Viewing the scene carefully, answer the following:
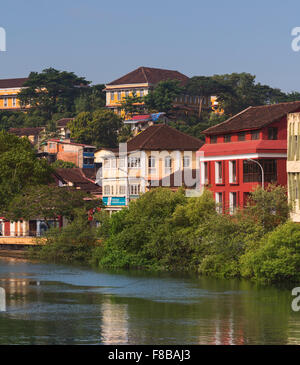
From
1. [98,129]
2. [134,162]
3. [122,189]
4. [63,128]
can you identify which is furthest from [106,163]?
[63,128]

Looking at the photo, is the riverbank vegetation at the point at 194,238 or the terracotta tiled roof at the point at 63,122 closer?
the riverbank vegetation at the point at 194,238

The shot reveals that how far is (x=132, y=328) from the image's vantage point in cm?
4991

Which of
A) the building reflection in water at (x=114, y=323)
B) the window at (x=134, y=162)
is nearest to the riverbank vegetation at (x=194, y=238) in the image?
the building reflection in water at (x=114, y=323)

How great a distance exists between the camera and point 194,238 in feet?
245

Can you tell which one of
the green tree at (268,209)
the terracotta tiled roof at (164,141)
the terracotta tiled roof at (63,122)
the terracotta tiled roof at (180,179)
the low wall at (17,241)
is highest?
the terracotta tiled roof at (63,122)

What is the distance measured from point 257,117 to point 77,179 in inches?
2148

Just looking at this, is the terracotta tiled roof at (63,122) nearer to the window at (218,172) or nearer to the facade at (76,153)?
the facade at (76,153)

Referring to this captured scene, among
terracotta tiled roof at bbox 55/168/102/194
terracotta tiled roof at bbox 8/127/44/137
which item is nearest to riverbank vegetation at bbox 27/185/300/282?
terracotta tiled roof at bbox 55/168/102/194

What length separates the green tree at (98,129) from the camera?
163m

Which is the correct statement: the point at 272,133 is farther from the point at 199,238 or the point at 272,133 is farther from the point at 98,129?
the point at 98,129

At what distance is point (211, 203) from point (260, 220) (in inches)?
254

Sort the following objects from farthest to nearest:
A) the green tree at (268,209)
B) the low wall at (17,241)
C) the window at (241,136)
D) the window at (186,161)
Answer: the window at (186,161) → the low wall at (17,241) → the window at (241,136) → the green tree at (268,209)

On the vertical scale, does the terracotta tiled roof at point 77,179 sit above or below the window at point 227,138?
below

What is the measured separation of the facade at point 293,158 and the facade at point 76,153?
80.1 meters
